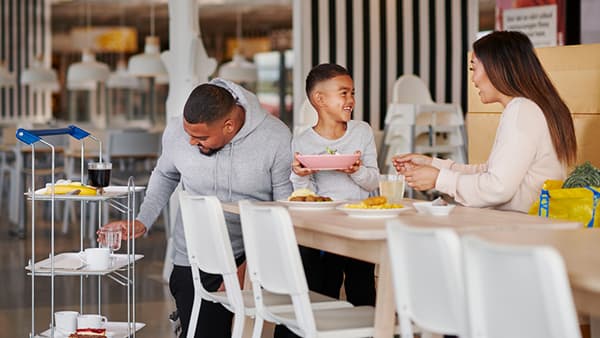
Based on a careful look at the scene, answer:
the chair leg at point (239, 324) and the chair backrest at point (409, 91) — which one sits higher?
the chair backrest at point (409, 91)

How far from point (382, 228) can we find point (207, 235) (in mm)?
768

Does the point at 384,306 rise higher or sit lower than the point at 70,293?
higher

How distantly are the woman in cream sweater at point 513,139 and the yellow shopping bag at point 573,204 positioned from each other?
6.5 inches

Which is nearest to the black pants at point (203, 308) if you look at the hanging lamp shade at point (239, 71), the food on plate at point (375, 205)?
Answer: the food on plate at point (375, 205)

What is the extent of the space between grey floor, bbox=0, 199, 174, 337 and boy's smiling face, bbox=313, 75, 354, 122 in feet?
5.19

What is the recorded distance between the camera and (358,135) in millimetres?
3920

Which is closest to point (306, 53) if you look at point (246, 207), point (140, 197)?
point (140, 197)

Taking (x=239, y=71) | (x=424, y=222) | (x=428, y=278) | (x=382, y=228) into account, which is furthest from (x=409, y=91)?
(x=428, y=278)

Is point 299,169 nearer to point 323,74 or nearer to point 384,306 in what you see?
point 323,74

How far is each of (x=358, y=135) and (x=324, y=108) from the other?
0.16 meters

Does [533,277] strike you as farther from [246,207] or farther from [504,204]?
[504,204]

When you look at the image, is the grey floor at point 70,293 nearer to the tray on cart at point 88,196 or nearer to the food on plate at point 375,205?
the tray on cart at point 88,196

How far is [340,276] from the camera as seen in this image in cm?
384

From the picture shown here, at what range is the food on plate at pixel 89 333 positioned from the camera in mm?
3471
